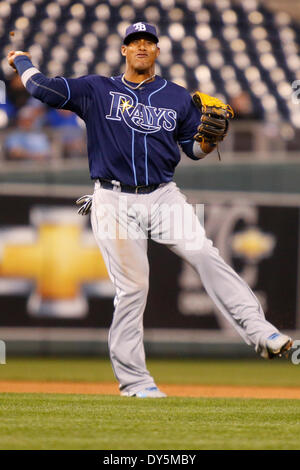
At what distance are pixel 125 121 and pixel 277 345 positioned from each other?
142 centimetres

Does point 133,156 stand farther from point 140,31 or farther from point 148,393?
point 148,393

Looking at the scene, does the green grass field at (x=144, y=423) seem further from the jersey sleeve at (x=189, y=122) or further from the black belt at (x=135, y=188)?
the jersey sleeve at (x=189, y=122)

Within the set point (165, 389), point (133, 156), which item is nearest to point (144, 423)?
point (133, 156)

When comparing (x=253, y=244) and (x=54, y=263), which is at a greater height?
(x=253, y=244)

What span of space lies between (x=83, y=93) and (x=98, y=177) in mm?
438

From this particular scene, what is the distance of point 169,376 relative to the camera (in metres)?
7.79

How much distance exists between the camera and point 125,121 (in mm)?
4387

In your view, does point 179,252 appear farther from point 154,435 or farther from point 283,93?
point 283,93

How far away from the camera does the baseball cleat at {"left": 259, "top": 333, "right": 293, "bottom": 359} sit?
3.73 m

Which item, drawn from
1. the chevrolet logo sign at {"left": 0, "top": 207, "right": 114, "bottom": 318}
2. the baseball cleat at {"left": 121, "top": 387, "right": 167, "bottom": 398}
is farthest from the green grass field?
the chevrolet logo sign at {"left": 0, "top": 207, "right": 114, "bottom": 318}

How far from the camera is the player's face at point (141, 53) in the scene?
4.43 m

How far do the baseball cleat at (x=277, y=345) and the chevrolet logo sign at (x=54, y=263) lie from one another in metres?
5.69

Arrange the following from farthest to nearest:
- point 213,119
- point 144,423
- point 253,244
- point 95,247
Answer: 1. point 253,244
2. point 95,247
3. point 213,119
4. point 144,423

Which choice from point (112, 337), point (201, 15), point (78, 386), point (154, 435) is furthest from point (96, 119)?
point (201, 15)
